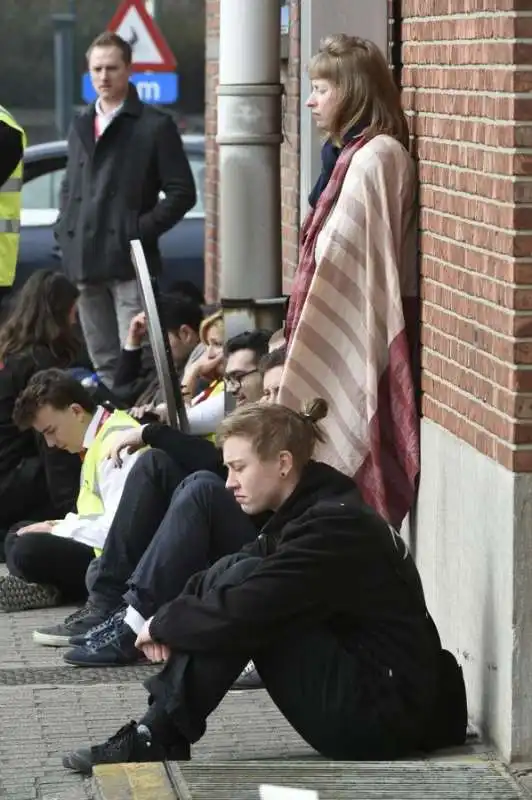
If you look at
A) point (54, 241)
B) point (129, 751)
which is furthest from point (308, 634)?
point (54, 241)

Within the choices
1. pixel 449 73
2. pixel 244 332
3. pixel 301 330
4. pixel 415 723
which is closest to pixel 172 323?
pixel 244 332

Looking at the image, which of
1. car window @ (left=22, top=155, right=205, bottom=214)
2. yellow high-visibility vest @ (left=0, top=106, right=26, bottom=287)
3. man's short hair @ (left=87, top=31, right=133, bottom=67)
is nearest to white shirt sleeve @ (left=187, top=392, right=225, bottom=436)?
yellow high-visibility vest @ (left=0, top=106, right=26, bottom=287)

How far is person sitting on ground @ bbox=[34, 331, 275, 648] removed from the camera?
6.93 m

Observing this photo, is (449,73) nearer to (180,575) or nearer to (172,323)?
(180,575)

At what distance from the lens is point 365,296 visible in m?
6.81

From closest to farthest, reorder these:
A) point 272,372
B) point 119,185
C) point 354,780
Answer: point 354,780
point 272,372
point 119,185

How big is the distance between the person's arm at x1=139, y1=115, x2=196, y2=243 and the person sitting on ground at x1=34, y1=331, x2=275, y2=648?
3.48 meters

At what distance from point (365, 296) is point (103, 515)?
177 centimetres

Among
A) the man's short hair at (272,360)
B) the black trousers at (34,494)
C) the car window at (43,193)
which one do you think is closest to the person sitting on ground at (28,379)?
the black trousers at (34,494)

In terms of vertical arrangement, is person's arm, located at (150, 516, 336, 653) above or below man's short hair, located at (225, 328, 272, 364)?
below

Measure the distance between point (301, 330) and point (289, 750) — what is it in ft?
4.86

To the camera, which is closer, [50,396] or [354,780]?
[354,780]

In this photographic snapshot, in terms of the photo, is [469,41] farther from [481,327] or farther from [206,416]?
[206,416]

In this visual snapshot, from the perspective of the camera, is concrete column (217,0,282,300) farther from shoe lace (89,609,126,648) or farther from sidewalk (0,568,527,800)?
sidewalk (0,568,527,800)
